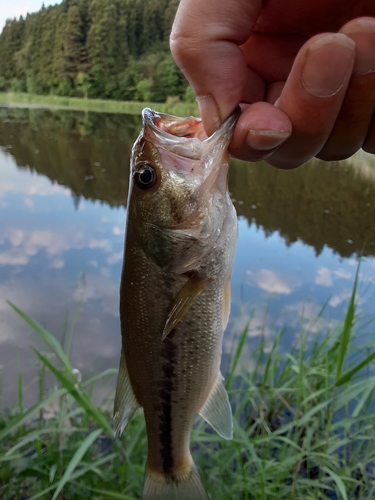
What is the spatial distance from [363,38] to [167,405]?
62.5 inches

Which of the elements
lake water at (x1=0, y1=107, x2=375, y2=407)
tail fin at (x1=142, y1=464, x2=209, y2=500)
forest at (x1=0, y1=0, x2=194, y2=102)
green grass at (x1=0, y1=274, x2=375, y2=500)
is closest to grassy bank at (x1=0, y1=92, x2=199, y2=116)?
forest at (x1=0, y1=0, x2=194, y2=102)

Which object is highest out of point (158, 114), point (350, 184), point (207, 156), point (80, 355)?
point (158, 114)

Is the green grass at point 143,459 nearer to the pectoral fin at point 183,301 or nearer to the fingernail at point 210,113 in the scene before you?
the pectoral fin at point 183,301

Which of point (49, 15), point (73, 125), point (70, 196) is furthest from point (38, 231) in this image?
point (49, 15)

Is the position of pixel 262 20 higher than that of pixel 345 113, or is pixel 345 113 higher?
pixel 262 20

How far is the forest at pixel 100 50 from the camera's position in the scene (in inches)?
1658

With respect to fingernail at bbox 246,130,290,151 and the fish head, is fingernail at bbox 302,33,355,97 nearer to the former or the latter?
fingernail at bbox 246,130,290,151

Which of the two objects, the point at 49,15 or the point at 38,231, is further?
the point at 49,15

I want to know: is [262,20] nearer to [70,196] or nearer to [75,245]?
[75,245]

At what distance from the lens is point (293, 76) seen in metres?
1.39

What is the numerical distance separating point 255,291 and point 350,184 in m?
7.86

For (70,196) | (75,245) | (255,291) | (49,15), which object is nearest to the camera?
(255,291)

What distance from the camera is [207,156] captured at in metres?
1.51

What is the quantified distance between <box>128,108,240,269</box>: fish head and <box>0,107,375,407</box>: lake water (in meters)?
1.65
